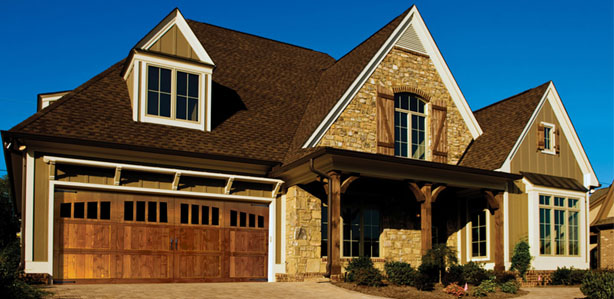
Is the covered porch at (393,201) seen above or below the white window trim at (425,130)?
below

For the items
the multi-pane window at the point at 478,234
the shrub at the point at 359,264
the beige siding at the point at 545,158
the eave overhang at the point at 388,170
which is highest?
the beige siding at the point at 545,158

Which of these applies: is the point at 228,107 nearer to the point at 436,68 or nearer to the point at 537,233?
the point at 436,68

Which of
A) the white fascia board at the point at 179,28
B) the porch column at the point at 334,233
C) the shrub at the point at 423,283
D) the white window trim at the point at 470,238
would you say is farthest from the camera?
the white window trim at the point at 470,238

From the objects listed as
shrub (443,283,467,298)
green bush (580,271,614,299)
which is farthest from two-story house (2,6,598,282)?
green bush (580,271,614,299)

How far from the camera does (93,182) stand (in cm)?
1399

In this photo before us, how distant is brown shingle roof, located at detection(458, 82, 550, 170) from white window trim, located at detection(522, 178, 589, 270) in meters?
1.18

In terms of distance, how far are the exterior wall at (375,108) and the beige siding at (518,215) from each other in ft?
6.76

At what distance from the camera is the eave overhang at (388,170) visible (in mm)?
14617

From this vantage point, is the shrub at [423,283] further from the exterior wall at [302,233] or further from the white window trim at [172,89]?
the white window trim at [172,89]

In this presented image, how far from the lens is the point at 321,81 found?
20.6 metres

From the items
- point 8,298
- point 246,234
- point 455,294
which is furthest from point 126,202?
point 455,294

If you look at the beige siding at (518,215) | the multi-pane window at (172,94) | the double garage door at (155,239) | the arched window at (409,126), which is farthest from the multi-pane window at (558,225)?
the multi-pane window at (172,94)

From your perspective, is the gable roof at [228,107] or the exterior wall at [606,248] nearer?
the gable roof at [228,107]

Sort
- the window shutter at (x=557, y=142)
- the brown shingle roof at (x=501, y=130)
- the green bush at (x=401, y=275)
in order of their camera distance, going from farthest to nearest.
→ 1. the window shutter at (x=557, y=142)
2. the brown shingle roof at (x=501, y=130)
3. the green bush at (x=401, y=275)
